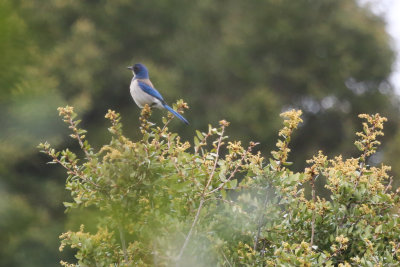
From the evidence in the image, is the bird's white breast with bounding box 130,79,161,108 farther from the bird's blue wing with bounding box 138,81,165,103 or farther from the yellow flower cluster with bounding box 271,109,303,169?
the yellow flower cluster with bounding box 271,109,303,169

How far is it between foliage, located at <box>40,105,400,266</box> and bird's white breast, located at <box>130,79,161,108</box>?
9.25ft

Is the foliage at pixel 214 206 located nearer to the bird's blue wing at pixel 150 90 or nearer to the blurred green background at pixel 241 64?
the bird's blue wing at pixel 150 90

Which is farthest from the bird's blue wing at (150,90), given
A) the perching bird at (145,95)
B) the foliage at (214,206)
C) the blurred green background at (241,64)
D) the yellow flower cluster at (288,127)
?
the blurred green background at (241,64)

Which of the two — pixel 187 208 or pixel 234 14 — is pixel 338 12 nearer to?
pixel 234 14

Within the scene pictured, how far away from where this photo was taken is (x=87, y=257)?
3.43 meters

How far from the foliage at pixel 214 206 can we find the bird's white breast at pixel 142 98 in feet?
9.25

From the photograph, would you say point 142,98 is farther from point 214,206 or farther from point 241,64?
point 241,64

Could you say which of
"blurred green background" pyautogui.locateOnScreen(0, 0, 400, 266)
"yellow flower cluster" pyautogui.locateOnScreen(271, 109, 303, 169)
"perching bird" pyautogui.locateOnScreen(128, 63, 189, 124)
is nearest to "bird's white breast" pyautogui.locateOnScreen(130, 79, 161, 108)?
"perching bird" pyautogui.locateOnScreen(128, 63, 189, 124)

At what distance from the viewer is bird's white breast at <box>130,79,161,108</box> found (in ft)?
21.8

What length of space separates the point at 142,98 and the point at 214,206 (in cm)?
307

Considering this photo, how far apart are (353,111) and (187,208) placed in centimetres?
2233

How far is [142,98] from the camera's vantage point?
6.73m

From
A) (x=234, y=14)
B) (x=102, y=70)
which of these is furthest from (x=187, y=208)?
(x=234, y=14)

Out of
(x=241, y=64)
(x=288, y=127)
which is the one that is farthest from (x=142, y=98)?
(x=241, y=64)
